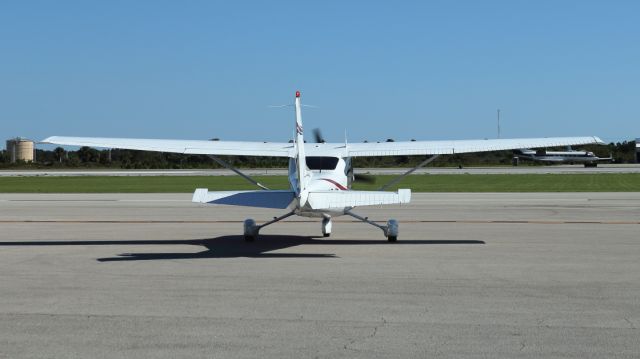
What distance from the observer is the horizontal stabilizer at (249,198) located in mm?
Answer: 14008

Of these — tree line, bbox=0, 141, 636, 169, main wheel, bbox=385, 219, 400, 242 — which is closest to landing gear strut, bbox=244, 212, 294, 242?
main wheel, bbox=385, 219, 400, 242

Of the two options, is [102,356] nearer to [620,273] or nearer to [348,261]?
[348,261]

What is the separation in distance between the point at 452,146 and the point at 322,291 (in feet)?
25.4

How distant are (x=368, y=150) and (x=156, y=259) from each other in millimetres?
5514

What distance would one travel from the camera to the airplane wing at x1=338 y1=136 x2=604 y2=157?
1691 cm

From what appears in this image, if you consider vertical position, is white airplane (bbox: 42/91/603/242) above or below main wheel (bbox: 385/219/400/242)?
above

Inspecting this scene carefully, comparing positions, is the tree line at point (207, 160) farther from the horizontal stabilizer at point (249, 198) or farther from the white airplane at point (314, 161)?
the horizontal stabilizer at point (249, 198)

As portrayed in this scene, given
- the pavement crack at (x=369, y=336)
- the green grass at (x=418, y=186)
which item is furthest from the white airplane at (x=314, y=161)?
the green grass at (x=418, y=186)

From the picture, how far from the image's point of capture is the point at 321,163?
15992mm

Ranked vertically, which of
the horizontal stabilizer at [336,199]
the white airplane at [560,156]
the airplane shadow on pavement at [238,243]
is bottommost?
the airplane shadow on pavement at [238,243]

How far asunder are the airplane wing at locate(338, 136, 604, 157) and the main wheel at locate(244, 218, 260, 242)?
246 centimetres

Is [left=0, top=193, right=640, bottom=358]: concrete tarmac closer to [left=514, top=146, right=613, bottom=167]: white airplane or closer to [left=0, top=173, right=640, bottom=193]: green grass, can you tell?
[left=0, top=173, right=640, bottom=193]: green grass

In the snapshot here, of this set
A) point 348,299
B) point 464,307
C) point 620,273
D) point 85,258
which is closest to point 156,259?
point 85,258

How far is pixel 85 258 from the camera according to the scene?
1394 centimetres
